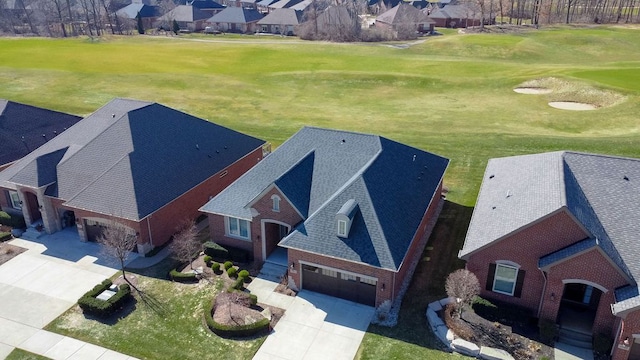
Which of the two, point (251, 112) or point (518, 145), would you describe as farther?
point (251, 112)

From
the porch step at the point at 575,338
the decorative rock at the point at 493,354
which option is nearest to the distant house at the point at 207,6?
the decorative rock at the point at 493,354

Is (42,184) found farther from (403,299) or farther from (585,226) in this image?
(585,226)

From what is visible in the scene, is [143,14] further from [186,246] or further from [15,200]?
[186,246]

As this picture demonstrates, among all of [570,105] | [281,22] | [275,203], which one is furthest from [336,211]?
[281,22]

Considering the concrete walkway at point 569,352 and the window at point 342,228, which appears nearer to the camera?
the concrete walkway at point 569,352

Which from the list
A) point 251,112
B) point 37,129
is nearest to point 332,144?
point 37,129

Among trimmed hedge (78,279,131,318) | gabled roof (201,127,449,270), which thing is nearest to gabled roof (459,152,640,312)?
gabled roof (201,127,449,270)

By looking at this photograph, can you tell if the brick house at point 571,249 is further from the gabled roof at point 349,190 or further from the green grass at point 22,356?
the green grass at point 22,356
